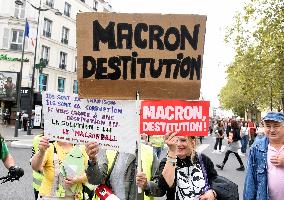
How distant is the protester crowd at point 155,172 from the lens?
304 centimetres

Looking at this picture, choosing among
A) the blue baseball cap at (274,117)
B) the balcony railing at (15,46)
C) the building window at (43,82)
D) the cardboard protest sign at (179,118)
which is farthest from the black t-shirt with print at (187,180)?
the building window at (43,82)

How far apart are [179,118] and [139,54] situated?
592 mm

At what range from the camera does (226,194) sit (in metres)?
2.98

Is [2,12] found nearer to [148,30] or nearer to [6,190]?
[6,190]

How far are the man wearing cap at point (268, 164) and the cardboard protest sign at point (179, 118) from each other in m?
0.85

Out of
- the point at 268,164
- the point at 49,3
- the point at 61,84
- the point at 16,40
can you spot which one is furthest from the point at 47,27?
the point at 268,164

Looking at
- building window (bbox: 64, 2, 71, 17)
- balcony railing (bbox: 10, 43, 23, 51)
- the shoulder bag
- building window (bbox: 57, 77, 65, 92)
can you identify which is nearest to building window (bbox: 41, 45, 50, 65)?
balcony railing (bbox: 10, 43, 23, 51)

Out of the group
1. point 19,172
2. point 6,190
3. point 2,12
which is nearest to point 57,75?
point 2,12

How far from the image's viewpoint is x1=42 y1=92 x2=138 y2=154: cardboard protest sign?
10.4 ft

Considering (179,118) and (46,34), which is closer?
(179,118)

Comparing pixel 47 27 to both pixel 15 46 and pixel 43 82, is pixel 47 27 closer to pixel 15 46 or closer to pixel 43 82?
pixel 15 46

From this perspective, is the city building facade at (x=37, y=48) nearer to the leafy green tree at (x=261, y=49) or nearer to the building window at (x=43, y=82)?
the building window at (x=43, y=82)

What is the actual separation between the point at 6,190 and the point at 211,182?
19.1ft

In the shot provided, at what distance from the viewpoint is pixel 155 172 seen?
340cm
